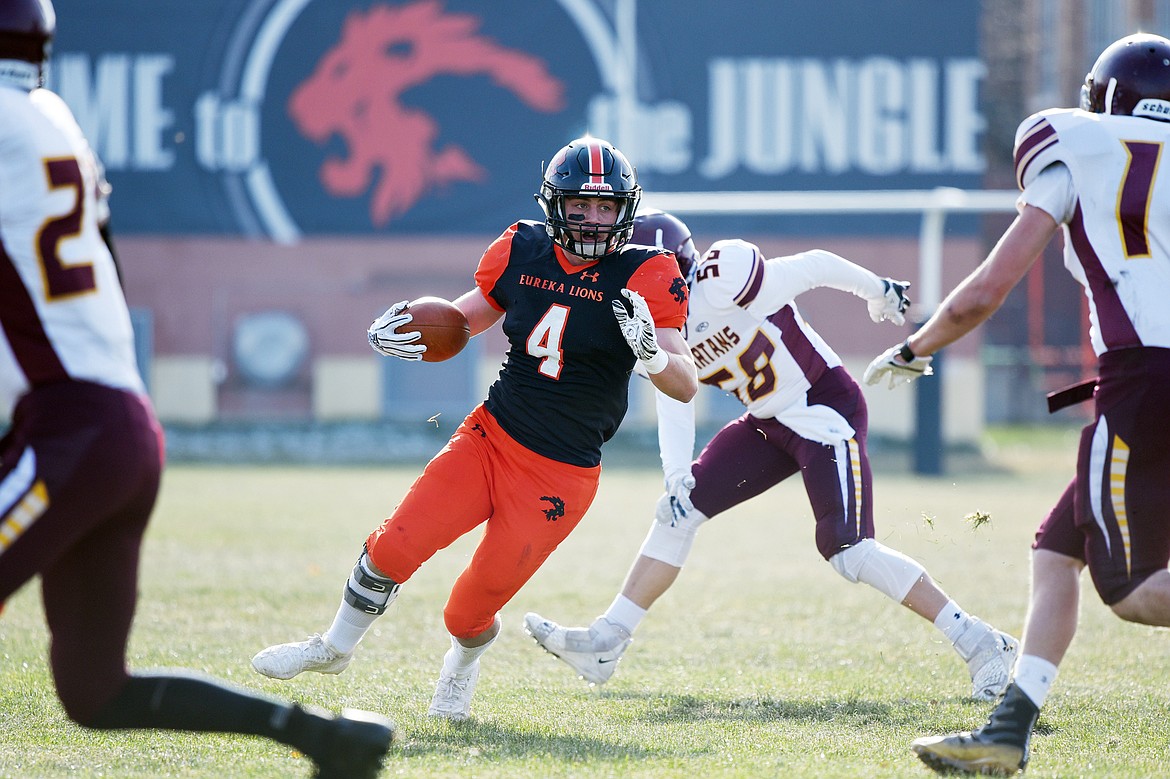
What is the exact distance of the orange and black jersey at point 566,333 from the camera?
4.16 metres

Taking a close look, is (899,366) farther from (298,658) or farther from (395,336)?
(298,658)

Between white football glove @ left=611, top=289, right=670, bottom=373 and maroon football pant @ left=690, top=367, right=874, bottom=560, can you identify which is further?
maroon football pant @ left=690, top=367, right=874, bottom=560

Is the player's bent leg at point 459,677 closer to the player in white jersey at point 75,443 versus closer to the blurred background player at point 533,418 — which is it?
the blurred background player at point 533,418

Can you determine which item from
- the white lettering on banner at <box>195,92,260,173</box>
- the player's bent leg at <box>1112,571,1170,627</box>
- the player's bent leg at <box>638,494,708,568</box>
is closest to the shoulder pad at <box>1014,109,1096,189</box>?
the player's bent leg at <box>1112,571,1170,627</box>

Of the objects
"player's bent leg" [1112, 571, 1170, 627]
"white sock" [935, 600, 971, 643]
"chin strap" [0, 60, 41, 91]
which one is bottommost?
"white sock" [935, 600, 971, 643]

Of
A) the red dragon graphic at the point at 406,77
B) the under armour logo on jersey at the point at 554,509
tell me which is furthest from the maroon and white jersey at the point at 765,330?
the red dragon graphic at the point at 406,77

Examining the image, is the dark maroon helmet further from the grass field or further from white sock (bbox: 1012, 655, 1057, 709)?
white sock (bbox: 1012, 655, 1057, 709)

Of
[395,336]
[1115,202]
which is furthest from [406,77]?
[1115,202]

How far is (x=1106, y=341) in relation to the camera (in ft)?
11.5

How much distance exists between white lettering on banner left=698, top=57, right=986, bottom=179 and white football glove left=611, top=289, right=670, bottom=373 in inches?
558

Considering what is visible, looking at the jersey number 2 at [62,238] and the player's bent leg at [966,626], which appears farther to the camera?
the player's bent leg at [966,626]

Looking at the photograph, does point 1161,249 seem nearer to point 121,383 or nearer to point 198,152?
point 121,383

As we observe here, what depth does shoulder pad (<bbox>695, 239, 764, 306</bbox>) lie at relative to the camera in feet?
16.1

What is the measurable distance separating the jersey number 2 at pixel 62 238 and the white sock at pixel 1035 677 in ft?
8.24
